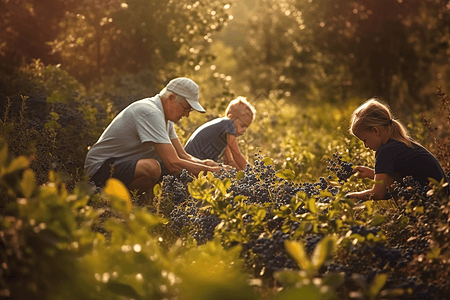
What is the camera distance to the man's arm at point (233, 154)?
5.32 metres

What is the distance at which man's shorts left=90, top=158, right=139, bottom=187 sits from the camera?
448 cm

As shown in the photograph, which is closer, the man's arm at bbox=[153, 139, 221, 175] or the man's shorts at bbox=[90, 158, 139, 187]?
the man's arm at bbox=[153, 139, 221, 175]

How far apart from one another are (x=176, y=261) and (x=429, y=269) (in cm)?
130

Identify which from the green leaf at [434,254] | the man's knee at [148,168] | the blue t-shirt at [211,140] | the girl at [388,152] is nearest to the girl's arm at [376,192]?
the girl at [388,152]

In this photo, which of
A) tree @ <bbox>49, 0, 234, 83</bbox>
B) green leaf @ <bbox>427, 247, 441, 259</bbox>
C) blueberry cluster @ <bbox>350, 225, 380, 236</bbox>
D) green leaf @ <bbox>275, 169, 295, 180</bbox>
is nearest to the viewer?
green leaf @ <bbox>427, 247, 441, 259</bbox>

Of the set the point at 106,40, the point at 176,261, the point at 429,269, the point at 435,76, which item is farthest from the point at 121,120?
the point at 435,76

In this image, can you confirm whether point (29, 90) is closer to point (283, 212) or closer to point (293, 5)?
point (283, 212)

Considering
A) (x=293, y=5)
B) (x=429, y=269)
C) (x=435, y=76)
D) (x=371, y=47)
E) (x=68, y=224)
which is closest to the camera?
(x=68, y=224)

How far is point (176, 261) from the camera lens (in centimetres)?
191

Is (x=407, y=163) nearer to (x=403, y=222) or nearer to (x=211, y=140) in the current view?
(x=403, y=222)

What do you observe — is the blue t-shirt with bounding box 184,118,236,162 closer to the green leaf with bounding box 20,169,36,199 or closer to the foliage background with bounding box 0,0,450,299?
the foliage background with bounding box 0,0,450,299

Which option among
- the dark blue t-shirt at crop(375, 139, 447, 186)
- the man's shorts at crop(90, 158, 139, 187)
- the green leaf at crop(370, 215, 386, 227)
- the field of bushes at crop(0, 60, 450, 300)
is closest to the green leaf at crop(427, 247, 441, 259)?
the field of bushes at crop(0, 60, 450, 300)

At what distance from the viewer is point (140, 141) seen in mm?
4625

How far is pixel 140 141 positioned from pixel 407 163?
8.33 ft
